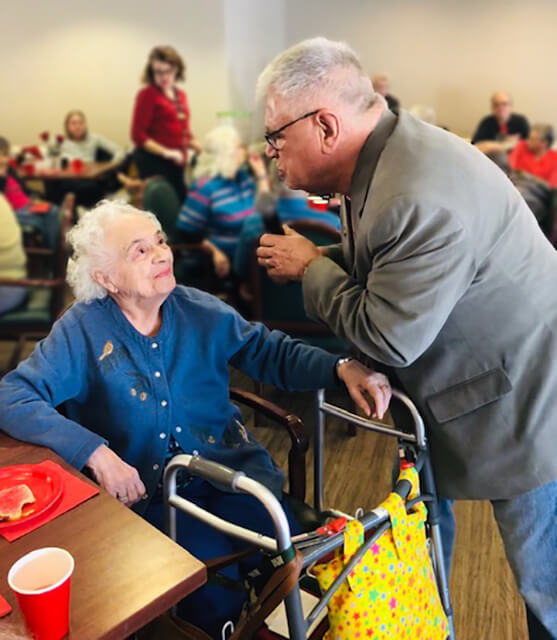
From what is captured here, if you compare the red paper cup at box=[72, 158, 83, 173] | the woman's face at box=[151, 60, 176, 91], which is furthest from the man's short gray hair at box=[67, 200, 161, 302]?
the red paper cup at box=[72, 158, 83, 173]

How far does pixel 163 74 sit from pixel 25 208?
165 cm

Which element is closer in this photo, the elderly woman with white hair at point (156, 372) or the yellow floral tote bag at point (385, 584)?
the yellow floral tote bag at point (385, 584)

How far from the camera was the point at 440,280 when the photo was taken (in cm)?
110

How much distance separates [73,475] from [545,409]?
0.94 metres

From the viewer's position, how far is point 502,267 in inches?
47.7

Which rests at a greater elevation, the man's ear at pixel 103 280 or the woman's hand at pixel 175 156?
the man's ear at pixel 103 280

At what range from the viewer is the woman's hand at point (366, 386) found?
1.35m

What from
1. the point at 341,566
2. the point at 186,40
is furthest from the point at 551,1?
the point at 341,566

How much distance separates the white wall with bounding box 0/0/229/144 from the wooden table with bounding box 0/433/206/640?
6126 millimetres

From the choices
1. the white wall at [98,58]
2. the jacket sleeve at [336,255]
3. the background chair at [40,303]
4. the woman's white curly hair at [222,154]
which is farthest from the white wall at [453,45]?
the jacket sleeve at [336,255]

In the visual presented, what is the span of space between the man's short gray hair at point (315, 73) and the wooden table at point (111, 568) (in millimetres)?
818

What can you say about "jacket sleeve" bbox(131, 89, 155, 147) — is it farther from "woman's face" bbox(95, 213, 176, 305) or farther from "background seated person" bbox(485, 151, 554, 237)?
"woman's face" bbox(95, 213, 176, 305)

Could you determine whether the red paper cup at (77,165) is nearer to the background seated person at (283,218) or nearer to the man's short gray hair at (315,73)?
the background seated person at (283,218)

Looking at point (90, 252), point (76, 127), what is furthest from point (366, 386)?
point (76, 127)
